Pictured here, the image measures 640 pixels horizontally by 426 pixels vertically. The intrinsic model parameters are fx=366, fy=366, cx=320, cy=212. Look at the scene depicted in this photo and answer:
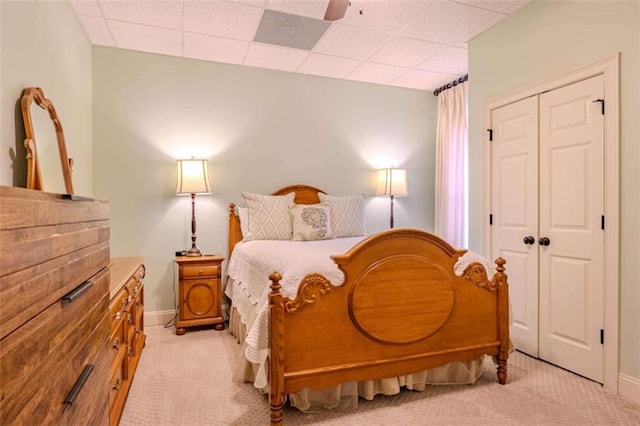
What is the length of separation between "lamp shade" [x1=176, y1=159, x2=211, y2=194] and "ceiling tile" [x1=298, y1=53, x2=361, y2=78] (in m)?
1.54

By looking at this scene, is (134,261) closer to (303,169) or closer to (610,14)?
(303,169)

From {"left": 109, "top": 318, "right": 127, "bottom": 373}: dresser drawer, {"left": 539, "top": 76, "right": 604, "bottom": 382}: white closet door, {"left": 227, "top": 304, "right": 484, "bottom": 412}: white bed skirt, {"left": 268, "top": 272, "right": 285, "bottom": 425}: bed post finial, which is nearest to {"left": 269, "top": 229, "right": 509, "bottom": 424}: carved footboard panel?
{"left": 268, "top": 272, "right": 285, "bottom": 425}: bed post finial

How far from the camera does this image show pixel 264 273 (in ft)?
7.89

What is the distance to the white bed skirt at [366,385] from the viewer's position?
6.68 feet

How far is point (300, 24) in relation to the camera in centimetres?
308

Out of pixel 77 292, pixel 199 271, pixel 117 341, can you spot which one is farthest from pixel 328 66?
pixel 77 292

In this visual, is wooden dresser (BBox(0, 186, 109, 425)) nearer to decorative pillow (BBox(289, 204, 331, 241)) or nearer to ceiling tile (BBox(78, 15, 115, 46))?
decorative pillow (BBox(289, 204, 331, 241))

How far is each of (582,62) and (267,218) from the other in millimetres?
2753

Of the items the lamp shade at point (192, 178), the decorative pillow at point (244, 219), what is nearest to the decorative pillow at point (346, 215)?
the decorative pillow at point (244, 219)

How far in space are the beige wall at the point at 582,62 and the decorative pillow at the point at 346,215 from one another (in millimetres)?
1166

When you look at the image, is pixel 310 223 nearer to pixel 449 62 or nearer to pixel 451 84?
pixel 449 62

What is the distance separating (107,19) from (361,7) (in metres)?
2.07

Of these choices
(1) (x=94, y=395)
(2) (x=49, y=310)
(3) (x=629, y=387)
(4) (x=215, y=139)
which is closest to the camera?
(2) (x=49, y=310)

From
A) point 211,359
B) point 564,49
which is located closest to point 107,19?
point 211,359
